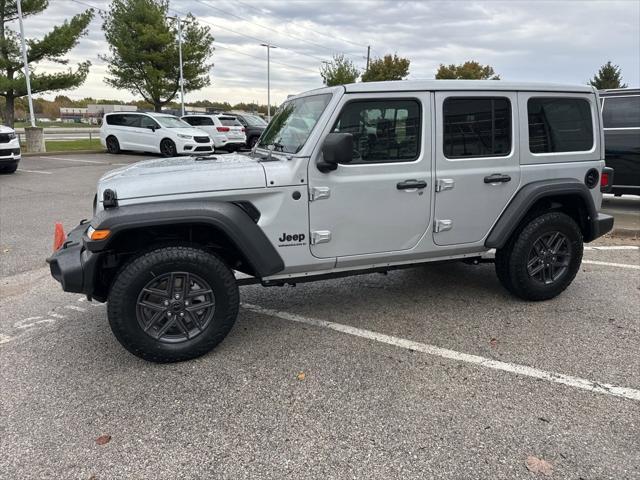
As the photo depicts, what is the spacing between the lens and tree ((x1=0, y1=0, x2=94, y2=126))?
773 inches

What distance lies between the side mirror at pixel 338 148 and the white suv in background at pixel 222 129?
1750 centimetres

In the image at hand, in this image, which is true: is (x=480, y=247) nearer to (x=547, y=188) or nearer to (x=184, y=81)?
(x=547, y=188)

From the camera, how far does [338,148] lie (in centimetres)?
319

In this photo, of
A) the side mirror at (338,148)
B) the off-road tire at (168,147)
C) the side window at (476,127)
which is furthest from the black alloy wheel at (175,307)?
the off-road tire at (168,147)

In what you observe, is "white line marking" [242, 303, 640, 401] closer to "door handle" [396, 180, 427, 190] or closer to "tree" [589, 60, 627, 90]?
"door handle" [396, 180, 427, 190]

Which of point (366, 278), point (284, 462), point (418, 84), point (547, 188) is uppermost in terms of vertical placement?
point (418, 84)

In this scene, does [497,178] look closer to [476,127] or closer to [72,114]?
[476,127]

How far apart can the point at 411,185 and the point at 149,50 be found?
95.0 ft

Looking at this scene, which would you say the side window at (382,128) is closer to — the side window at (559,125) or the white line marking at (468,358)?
the side window at (559,125)

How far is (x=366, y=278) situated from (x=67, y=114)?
104 m

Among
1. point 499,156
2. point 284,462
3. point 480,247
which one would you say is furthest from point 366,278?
point 284,462

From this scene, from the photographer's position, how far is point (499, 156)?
395 cm

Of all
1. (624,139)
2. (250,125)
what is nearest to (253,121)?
(250,125)

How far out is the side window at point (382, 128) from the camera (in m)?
3.50
